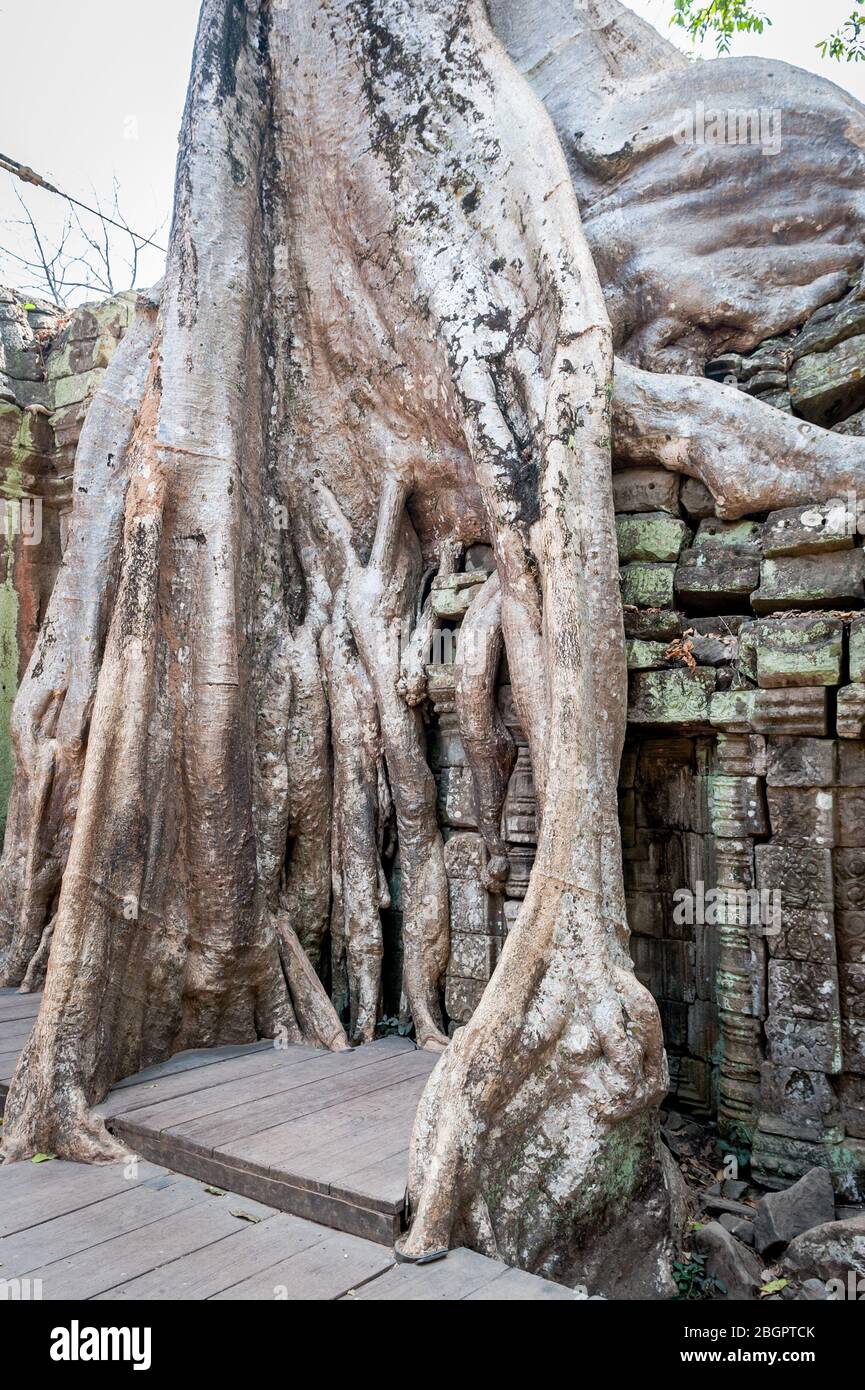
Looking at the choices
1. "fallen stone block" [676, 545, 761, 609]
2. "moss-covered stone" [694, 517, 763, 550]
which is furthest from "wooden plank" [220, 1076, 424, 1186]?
"moss-covered stone" [694, 517, 763, 550]

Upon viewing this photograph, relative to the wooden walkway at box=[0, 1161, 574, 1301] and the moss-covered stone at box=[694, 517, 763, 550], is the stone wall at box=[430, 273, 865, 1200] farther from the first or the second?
the wooden walkway at box=[0, 1161, 574, 1301]

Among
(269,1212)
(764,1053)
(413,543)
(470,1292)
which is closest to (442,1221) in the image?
(470,1292)

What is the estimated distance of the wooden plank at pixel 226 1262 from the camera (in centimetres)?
212

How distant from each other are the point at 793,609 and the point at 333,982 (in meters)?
2.31

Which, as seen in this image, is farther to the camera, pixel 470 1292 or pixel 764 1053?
pixel 764 1053

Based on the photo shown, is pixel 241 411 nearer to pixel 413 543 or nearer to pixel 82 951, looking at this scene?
pixel 413 543

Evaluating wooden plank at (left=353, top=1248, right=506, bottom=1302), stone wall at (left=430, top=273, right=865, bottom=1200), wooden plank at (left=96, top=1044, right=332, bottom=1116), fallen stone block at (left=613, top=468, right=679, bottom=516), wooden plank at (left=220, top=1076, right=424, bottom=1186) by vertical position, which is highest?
fallen stone block at (left=613, top=468, right=679, bottom=516)

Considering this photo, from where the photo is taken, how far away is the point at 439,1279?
2168 millimetres

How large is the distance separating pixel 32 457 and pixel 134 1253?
491 centimetres

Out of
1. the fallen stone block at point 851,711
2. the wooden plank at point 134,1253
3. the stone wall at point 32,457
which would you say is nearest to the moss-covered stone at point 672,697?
the fallen stone block at point 851,711

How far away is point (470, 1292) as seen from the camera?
2.11 metres

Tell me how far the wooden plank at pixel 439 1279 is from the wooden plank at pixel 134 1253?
0.47 meters

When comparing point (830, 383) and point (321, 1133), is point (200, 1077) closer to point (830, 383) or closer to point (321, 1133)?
point (321, 1133)

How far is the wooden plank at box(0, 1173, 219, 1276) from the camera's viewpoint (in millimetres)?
2273
